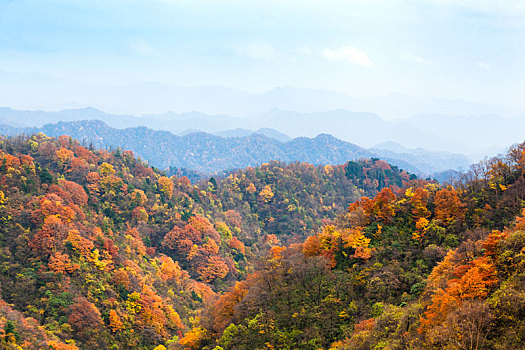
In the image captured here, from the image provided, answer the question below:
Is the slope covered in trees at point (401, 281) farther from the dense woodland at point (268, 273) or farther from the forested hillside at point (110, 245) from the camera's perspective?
the forested hillside at point (110, 245)

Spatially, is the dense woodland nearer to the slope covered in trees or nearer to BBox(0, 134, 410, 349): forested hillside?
the slope covered in trees

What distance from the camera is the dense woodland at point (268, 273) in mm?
30391

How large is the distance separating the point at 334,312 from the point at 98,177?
82363 mm

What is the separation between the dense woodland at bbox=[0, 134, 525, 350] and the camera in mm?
30391

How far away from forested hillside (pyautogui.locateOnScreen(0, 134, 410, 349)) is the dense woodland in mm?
282

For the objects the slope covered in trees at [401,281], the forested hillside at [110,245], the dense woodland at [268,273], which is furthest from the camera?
the forested hillside at [110,245]

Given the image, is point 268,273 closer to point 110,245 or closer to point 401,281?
point 401,281

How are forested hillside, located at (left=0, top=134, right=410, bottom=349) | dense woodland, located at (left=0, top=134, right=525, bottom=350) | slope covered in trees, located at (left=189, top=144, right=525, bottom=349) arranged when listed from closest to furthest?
slope covered in trees, located at (left=189, top=144, right=525, bottom=349), dense woodland, located at (left=0, top=134, right=525, bottom=350), forested hillside, located at (left=0, top=134, right=410, bottom=349)

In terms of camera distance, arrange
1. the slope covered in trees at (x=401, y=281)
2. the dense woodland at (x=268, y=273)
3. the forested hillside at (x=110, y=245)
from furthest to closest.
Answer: the forested hillside at (x=110, y=245) → the dense woodland at (x=268, y=273) → the slope covered in trees at (x=401, y=281)

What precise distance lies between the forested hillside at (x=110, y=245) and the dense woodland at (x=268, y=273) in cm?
28

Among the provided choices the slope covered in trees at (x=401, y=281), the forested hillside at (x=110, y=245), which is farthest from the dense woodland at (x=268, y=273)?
the forested hillside at (x=110, y=245)

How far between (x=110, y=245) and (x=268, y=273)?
3730 cm

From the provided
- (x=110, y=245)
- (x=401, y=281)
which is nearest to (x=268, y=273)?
(x=401, y=281)

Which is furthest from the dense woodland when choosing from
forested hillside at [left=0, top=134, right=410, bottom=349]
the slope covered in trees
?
forested hillside at [left=0, top=134, right=410, bottom=349]
